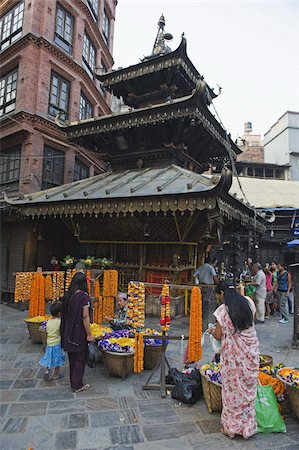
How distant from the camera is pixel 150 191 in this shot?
351 inches

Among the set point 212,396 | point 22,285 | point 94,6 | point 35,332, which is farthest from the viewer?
point 94,6

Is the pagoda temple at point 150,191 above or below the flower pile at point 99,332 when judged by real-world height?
above

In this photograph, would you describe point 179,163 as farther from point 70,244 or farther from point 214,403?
point 214,403

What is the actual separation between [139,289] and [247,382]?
247cm

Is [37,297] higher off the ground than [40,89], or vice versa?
[40,89]

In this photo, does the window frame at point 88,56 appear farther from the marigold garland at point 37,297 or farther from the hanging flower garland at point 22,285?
the marigold garland at point 37,297

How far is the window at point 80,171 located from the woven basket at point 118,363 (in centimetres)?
1469

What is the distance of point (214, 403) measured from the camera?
4195mm

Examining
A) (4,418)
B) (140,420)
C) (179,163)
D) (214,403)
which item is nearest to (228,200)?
(179,163)

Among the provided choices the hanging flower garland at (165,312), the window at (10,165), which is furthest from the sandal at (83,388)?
the window at (10,165)

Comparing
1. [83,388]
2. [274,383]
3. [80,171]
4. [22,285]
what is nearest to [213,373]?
[274,383]

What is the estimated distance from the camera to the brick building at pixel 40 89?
1502 centimetres

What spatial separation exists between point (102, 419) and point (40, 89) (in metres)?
15.7

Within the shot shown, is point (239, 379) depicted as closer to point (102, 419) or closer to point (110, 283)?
point (102, 419)
